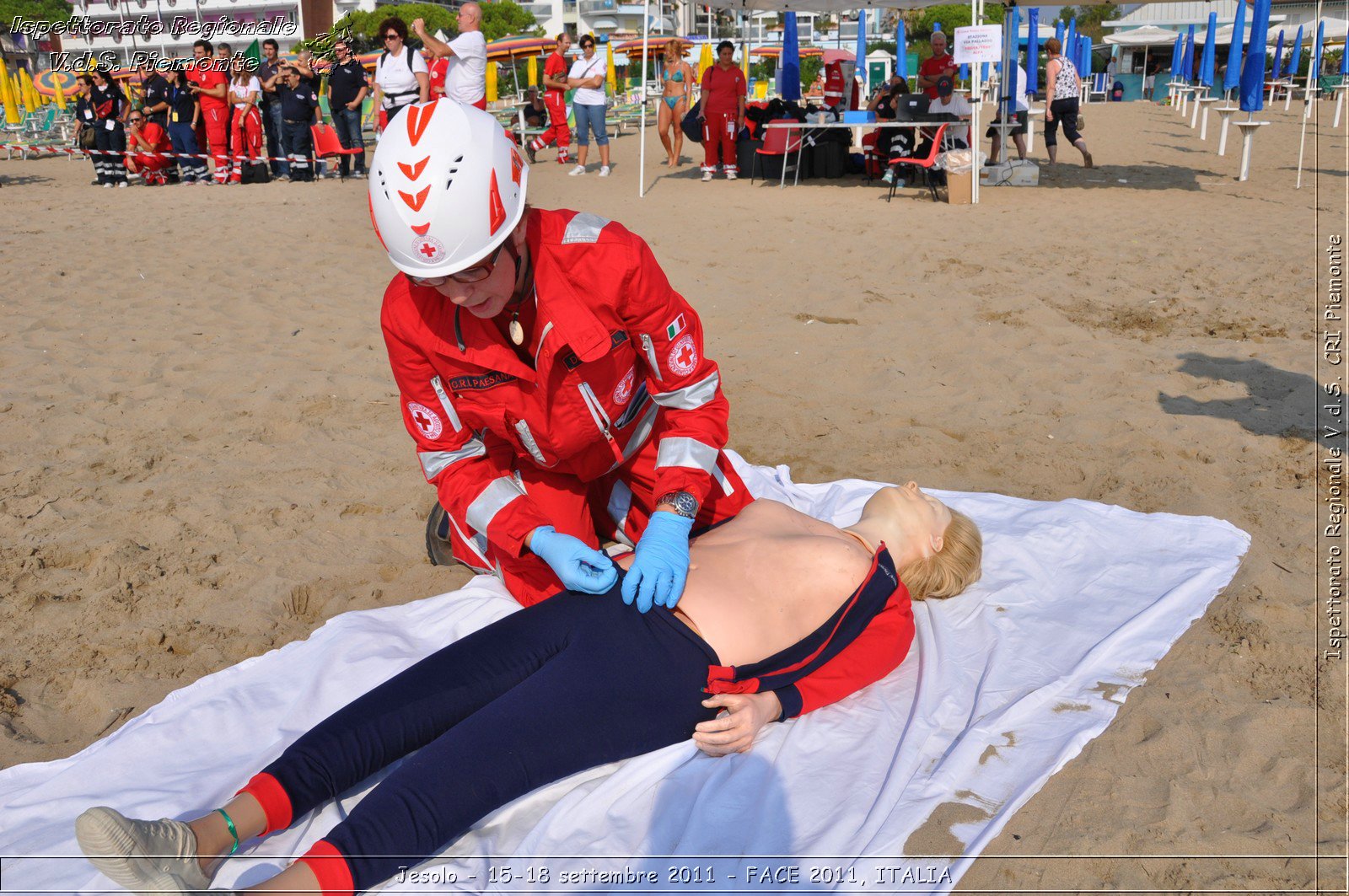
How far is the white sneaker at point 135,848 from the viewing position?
1.63 meters

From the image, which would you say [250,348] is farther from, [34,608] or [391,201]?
[391,201]

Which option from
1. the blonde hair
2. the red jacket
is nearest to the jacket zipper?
the red jacket

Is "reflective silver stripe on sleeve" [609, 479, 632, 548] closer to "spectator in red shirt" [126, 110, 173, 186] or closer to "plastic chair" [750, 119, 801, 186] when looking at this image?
"plastic chair" [750, 119, 801, 186]

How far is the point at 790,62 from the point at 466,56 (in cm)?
681

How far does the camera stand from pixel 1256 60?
10555 mm

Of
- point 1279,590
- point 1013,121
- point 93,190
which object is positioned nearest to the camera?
point 1279,590

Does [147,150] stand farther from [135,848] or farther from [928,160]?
[135,848]

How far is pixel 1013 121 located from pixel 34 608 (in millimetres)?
13908

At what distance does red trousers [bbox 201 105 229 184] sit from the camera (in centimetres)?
1280

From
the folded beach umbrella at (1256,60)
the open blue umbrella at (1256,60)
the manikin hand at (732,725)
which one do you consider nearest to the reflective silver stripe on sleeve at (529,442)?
the manikin hand at (732,725)

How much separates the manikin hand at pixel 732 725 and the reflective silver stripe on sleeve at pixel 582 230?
4.01 ft

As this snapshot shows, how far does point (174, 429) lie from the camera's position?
13.9 ft

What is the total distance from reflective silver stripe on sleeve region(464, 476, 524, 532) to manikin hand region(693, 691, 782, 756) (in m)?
0.79

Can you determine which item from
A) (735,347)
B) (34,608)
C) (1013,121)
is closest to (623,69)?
(1013,121)
